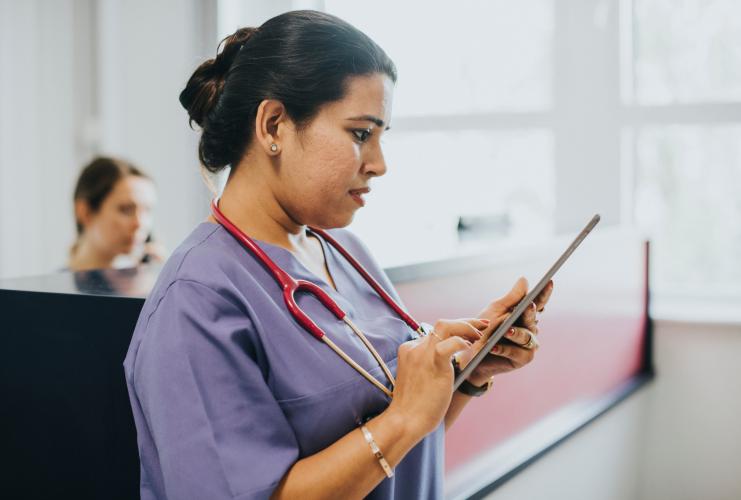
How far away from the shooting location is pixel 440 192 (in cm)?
342

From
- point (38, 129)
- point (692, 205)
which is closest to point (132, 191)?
point (38, 129)

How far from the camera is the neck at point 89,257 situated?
265 centimetres

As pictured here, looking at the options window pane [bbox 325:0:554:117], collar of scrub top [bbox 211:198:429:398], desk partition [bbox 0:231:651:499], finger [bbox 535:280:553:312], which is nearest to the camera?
collar of scrub top [bbox 211:198:429:398]

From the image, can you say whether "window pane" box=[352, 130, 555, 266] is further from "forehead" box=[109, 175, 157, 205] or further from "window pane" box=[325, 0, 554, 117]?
"forehead" box=[109, 175, 157, 205]

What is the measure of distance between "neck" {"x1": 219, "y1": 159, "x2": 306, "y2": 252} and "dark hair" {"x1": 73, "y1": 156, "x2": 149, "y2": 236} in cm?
188

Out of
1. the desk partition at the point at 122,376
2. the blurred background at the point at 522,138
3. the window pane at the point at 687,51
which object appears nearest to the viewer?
the desk partition at the point at 122,376

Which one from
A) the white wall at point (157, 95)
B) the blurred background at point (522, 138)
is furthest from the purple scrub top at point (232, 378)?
the white wall at point (157, 95)

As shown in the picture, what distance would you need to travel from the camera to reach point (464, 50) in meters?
3.36

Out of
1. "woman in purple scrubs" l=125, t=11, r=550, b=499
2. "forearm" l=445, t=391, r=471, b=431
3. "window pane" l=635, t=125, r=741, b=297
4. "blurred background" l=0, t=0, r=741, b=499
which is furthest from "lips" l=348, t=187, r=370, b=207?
"window pane" l=635, t=125, r=741, b=297

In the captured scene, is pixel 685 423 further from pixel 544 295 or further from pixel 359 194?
pixel 359 194

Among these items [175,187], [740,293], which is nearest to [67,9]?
[175,187]

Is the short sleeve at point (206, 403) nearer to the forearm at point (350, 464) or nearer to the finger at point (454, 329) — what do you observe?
the forearm at point (350, 464)

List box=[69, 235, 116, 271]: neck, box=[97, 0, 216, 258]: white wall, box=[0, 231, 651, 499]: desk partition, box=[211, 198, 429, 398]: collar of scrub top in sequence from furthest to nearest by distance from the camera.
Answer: box=[97, 0, 216, 258]: white wall < box=[69, 235, 116, 271]: neck < box=[0, 231, 651, 499]: desk partition < box=[211, 198, 429, 398]: collar of scrub top

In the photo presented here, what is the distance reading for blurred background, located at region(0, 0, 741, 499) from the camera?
2789 millimetres
